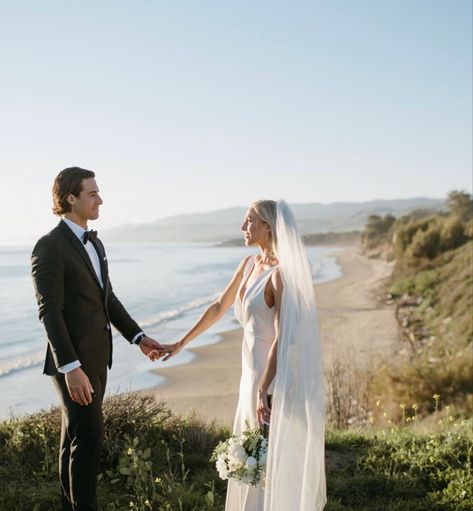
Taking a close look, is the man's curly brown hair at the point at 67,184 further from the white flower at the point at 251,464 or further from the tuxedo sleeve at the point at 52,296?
the white flower at the point at 251,464

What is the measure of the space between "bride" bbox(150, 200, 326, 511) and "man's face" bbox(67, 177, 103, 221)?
99cm

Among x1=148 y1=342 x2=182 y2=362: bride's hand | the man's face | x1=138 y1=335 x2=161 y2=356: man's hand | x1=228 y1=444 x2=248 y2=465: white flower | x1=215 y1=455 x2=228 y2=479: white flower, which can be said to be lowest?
x1=215 y1=455 x2=228 y2=479: white flower

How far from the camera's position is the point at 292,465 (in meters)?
3.74

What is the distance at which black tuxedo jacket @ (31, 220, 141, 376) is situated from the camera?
3486 millimetres

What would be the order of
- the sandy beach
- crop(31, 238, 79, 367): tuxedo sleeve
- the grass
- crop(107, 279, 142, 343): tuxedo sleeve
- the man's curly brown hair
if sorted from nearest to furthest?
crop(31, 238, 79, 367): tuxedo sleeve, the man's curly brown hair, crop(107, 279, 142, 343): tuxedo sleeve, the grass, the sandy beach

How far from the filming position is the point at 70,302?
12.1 ft

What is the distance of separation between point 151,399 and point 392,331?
14303mm

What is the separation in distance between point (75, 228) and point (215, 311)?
1.29 meters

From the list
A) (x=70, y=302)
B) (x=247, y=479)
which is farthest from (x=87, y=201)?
(x=247, y=479)

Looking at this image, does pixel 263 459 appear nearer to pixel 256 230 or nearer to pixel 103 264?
pixel 256 230

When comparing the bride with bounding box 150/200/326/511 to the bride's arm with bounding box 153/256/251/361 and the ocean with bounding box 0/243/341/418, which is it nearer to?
the bride's arm with bounding box 153/256/251/361

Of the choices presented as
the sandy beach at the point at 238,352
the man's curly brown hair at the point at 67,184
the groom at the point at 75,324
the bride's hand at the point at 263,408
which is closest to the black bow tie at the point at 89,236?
the groom at the point at 75,324

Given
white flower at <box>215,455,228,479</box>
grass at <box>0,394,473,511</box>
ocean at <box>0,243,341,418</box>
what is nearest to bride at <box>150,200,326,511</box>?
white flower at <box>215,455,228,479</box>

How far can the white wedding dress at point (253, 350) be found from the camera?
156 inches
